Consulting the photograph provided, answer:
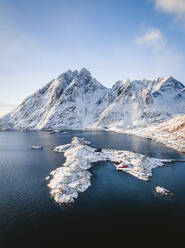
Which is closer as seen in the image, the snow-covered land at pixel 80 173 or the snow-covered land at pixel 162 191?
the snow-covered land at pixel 80 173

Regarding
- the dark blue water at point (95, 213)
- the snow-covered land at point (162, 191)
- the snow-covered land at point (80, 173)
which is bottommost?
the dark blue water at point (95, 213)

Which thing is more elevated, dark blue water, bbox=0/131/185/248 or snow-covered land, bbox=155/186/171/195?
snow-covered land, bbox=155/186/171/195

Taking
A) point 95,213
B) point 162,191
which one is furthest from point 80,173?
point 162,191

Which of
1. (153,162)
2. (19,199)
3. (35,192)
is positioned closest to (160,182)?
(153,162)

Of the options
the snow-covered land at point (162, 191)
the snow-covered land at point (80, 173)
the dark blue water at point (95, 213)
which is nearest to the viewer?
the dark blue water at point (95, 213)

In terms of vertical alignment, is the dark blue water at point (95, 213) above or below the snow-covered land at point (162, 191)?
below

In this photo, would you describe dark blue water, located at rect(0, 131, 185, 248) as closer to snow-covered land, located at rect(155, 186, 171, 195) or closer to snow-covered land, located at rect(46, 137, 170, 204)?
snow-covered land, located at rect(155, 186, 171, 195)

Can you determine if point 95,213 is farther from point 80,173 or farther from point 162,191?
point 162,191

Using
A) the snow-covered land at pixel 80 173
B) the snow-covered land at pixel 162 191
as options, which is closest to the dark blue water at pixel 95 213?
the snow-covered land at pixel 162 191

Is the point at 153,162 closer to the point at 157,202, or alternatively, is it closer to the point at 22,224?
the point at 157,202

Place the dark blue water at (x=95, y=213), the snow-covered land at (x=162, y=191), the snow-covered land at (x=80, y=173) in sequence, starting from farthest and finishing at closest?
the snow-covered land at (x=162, y=191) < the snow-covered land at (x=80, y=173) < the dark blue water at (x=95, y=213)

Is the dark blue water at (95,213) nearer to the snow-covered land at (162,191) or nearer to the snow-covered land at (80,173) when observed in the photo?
the snow-covered land at (162,191)

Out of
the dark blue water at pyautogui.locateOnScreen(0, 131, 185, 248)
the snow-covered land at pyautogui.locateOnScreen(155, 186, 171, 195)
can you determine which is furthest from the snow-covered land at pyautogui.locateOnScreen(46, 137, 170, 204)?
the snow-covered land at pyautogui.locateOnScreen(155, 186, 171, 195)
